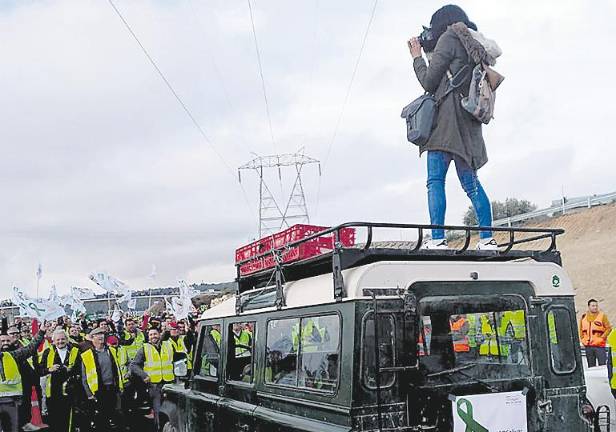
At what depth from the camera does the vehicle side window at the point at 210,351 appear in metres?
6.23

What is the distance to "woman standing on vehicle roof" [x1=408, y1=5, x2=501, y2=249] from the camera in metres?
6.91

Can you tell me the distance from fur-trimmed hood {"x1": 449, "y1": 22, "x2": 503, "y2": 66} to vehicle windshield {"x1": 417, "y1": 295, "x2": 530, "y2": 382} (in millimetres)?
3330

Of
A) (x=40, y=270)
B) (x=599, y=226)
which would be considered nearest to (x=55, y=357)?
(x=40, y=270)

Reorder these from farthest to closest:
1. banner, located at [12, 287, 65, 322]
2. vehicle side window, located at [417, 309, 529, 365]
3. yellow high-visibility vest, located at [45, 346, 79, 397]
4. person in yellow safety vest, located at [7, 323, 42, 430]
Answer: banner, located at [12, 287, 65, 322], yellow high-visibility vest, located at [45, 346, 79, 397], person in yellow safety vest, located at [7, 323, 42, 430], vehicle side window, located at [417, 309, 529, 365]

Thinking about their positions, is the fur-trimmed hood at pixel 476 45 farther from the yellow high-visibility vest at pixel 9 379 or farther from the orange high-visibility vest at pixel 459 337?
the yellow high-visibility vest at pixel 9 379

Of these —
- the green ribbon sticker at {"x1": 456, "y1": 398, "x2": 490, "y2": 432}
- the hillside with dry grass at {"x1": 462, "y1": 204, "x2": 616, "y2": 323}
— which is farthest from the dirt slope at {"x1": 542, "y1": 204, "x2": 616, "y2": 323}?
the green ribbon sticker at {"x1": 456, "y1": 398, "x2": 490, "y2": 432}

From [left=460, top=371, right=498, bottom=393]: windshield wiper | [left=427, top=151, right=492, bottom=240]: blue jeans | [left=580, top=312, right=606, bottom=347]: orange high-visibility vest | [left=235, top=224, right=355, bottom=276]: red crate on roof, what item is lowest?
[left=460, top=371, right=498, bottom=393]: windshield wiper

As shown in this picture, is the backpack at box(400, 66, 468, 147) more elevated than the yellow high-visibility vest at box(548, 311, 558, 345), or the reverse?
the backpack at box(400, 66, 468, 147)

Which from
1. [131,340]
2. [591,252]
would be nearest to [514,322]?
[131,340]

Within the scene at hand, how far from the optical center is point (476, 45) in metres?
7.04

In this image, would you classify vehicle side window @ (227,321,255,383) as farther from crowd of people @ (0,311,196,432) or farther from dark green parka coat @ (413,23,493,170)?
crowd of people @ (0,311,196,432)

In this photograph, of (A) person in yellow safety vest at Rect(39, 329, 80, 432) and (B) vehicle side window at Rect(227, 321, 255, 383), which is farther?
(A) person in yellow safety vest at Rect(39, 329, 80, 432)

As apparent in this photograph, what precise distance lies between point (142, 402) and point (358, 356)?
839cm

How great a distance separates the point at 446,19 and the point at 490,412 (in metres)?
4.43
